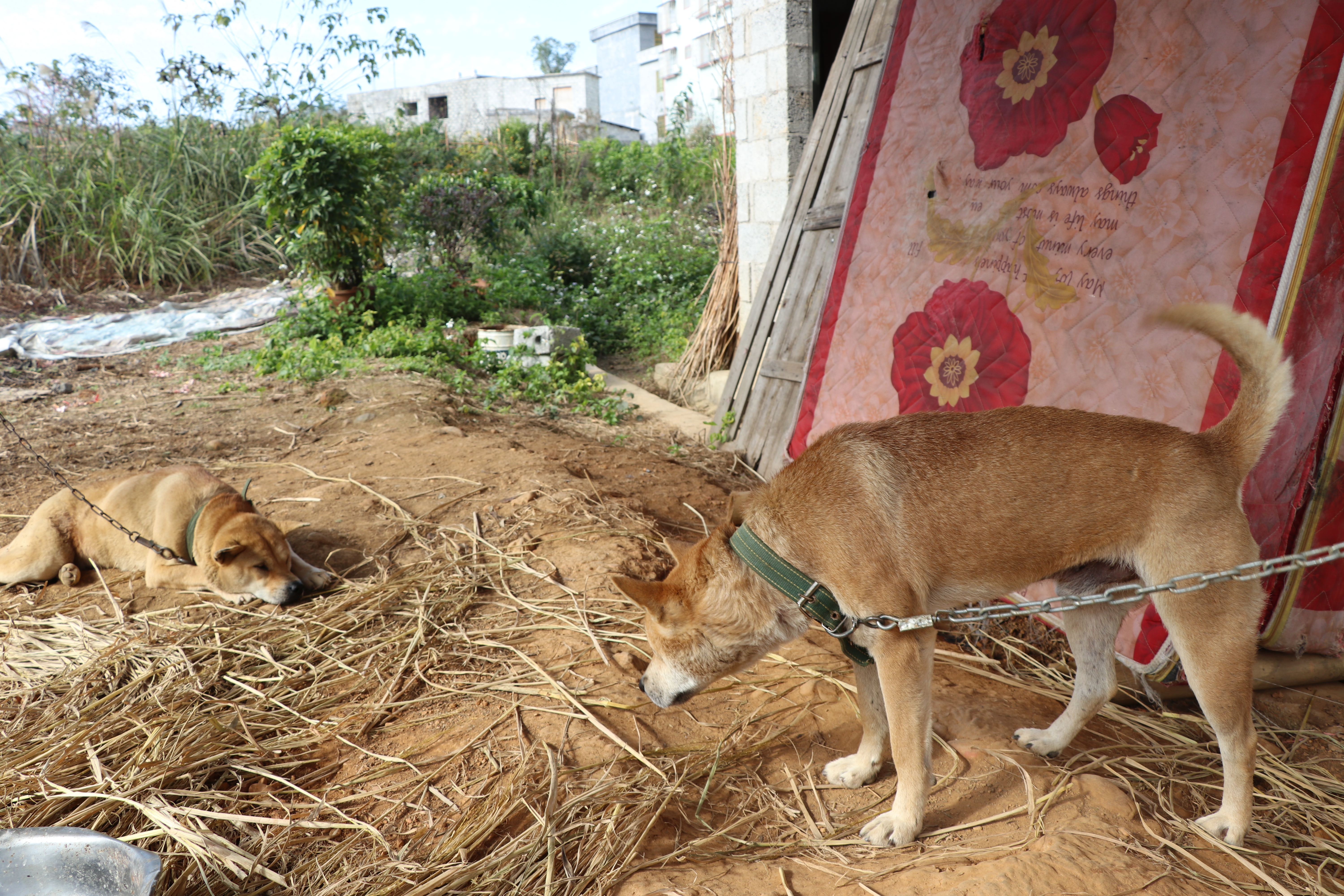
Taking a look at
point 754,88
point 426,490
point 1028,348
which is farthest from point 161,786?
point 754,88

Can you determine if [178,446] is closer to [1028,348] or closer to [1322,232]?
[1028,348]

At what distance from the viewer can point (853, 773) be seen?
8.97 feet

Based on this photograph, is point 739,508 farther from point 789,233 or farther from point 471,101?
point 471,101

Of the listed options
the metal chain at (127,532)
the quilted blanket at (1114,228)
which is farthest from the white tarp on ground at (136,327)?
the quilted blanket at (1114,228)

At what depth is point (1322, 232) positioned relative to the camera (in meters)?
2.74

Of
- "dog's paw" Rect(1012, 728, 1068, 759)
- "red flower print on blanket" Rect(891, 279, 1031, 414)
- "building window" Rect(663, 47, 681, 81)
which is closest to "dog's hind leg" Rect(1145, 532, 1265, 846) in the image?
"dog's paw" Rect(1012, 728, 1068, 759)

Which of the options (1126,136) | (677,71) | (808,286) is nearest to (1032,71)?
(1126,136)

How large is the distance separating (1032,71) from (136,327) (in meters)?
10.2

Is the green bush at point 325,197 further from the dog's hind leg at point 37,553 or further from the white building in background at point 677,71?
the white building in background at point 677,71

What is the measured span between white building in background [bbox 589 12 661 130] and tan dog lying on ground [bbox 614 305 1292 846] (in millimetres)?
49182

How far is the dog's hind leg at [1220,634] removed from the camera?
2.21m

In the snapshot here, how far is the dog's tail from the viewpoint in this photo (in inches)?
87.7

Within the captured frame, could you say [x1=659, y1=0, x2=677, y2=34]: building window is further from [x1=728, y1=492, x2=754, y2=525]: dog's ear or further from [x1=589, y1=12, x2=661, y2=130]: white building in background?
[x1=728, y1=492, x2=754, y2=525]: dog's ear

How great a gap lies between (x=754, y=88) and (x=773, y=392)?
276 centimetres
